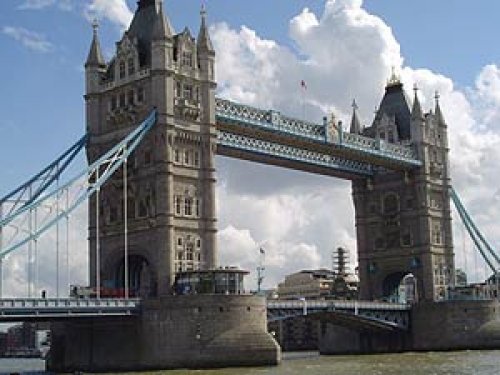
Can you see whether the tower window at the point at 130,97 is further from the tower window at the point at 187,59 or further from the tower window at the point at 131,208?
the tower window at the point at 131,208

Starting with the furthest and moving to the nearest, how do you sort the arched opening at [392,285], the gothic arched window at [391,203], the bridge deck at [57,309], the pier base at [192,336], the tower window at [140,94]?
the arched opening at [392,285] → the gothic arched window at [391,203] → the tower window at [140,94] → the pier base at [192,336] → the bridge deck at [57,309]

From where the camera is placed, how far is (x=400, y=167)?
11894 centimetres

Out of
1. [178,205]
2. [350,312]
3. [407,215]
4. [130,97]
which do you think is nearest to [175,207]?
[178,205]

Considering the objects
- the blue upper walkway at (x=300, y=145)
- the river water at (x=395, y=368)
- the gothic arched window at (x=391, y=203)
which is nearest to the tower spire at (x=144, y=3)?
the blue upper walkway at (x=300, y=145)

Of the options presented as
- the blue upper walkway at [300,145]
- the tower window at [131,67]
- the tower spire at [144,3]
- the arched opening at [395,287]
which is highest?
the tower spire at [144,3]

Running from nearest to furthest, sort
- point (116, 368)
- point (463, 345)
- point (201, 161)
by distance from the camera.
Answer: point (116, 368) < point (201, 161) < point (463, 345)

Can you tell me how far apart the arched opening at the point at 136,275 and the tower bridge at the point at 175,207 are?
0.15 metres

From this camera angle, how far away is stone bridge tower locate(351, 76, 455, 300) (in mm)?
118312

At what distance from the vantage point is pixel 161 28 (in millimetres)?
89000

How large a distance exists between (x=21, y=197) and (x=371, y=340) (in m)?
45.4

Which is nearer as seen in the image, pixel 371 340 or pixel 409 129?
pixel 371 340

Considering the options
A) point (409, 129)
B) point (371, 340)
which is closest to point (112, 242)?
point (371, 340)

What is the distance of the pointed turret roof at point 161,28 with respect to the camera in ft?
291

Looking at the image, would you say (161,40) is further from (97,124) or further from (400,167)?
(400,167)
